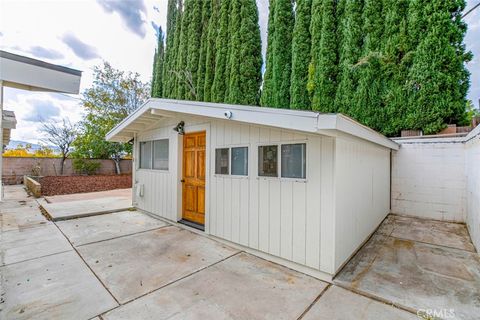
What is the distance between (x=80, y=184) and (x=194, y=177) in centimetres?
901

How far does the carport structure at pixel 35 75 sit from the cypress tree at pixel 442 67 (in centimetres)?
826

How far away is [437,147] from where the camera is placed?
5.83 metres

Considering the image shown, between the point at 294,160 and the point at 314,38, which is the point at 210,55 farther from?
the point at 294,160

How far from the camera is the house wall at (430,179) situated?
18.3ft

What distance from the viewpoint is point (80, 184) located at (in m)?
10.8

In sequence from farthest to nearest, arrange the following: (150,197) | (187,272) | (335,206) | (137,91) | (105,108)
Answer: (137,91) < (105,108) < (150,197) < (187,272) < (335,206)

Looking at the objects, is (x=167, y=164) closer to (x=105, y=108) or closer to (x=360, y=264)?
(x=360, y=264)

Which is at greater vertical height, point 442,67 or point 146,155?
point 442,67

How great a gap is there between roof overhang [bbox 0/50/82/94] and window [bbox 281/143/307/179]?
402 cm

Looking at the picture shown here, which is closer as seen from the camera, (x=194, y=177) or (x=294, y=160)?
(x=294, y=160)

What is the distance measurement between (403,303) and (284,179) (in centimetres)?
189

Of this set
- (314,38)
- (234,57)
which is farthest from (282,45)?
(234,57)

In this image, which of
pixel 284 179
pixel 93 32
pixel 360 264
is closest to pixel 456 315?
pixel 360 264

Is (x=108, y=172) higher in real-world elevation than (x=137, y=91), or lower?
lower
